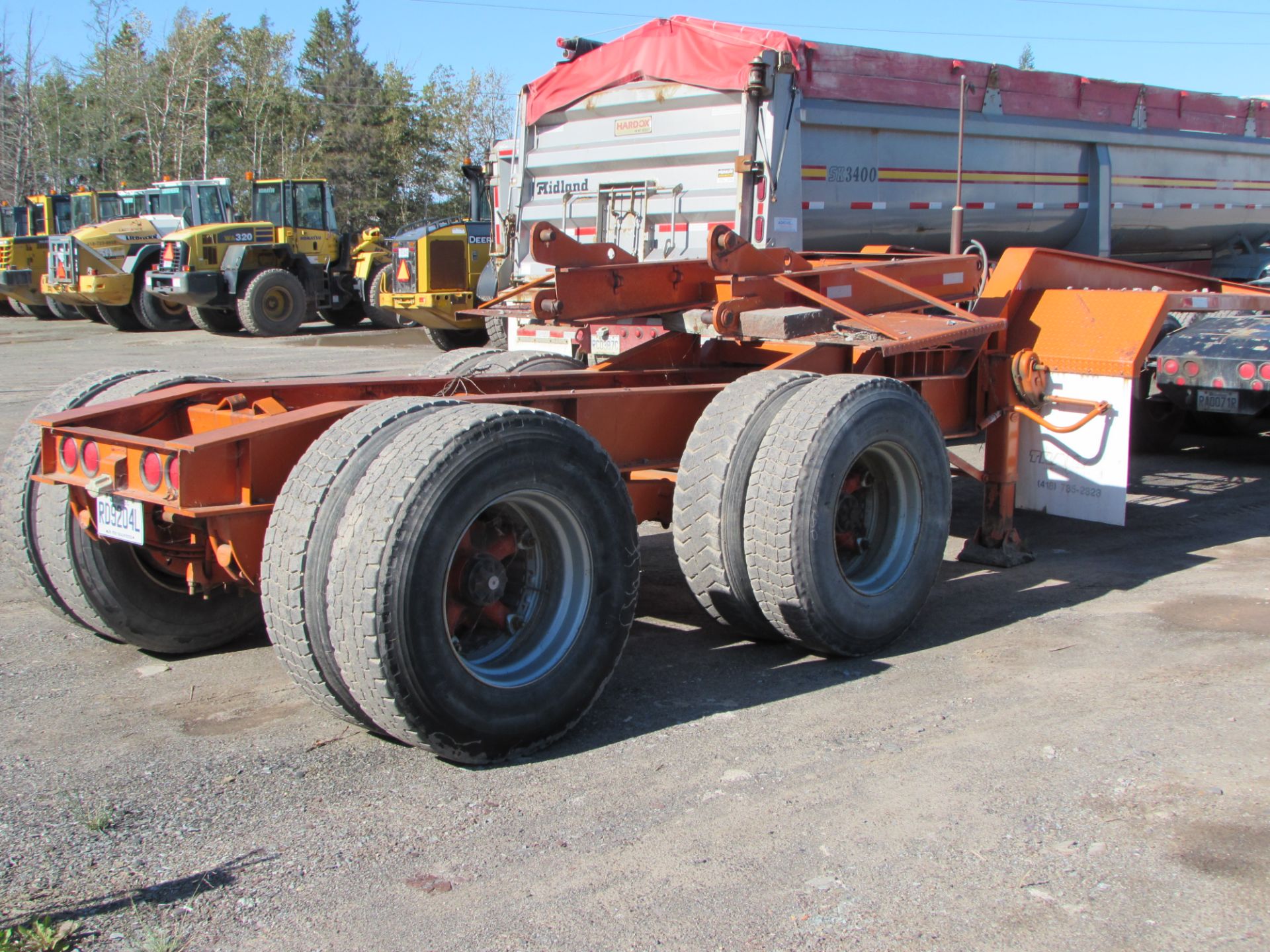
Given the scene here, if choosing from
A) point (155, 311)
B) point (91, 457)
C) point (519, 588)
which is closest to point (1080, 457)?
point (519, 588)

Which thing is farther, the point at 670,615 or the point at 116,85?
the point at 116,85

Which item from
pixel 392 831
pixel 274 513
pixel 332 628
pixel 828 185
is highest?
pixel 828 185

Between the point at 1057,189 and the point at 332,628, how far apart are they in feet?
27.6

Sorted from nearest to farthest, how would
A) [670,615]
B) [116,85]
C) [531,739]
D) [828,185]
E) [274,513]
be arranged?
[274,513] → [531,739] → [670,615] → [828,185] → [116,85]

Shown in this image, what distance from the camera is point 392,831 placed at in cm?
331

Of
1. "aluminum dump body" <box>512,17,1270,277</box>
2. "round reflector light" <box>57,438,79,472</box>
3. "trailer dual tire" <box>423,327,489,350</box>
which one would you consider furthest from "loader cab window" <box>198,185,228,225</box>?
"round reflector light" <box>57,438,79,472</box>

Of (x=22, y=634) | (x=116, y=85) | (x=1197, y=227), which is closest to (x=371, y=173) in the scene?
(x=116, y=85)

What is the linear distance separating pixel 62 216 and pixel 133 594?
2794cm

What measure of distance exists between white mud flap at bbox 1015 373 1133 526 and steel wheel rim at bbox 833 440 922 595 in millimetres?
1434

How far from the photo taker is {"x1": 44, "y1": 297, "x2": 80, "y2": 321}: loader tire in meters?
27.3

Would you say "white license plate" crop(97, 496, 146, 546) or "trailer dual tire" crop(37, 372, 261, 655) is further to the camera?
"trailer dual tire" crop(37, 372, 261, 655)

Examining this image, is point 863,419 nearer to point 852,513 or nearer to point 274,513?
point 852,513

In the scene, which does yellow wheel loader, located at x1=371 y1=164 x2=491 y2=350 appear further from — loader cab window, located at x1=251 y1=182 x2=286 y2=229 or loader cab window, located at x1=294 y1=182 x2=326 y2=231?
loader cab window, located at x1=251 y1=182 x2=286 y2=229

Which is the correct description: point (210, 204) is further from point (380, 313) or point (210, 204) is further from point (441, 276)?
point (441, 276)
